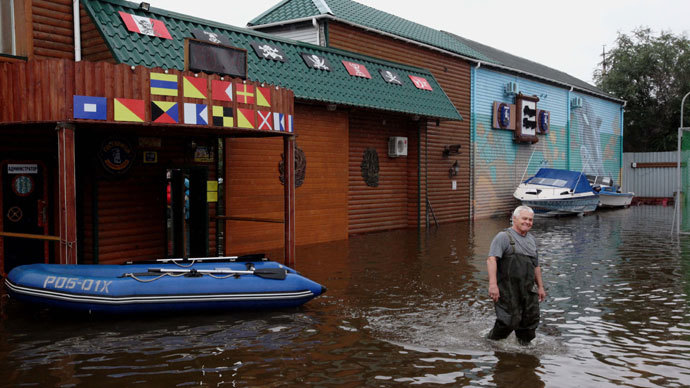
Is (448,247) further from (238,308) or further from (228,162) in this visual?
(238,308)

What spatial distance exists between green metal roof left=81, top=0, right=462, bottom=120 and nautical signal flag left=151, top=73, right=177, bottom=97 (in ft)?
6.93

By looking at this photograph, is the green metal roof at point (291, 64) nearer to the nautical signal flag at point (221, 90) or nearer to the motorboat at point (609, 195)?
the nautical signal flag at point (221, 90)

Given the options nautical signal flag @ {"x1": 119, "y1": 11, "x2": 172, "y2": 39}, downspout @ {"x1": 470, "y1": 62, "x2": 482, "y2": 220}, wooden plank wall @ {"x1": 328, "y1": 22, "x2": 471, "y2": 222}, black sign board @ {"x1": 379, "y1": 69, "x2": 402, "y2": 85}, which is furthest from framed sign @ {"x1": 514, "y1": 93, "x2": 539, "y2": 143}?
nautical signal flag @ {"x1": 119, "y1": 11, "x2": 172, "y2": 39}

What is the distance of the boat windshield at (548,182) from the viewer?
25.4 meters

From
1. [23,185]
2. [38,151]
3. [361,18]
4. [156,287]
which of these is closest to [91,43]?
[38,151]

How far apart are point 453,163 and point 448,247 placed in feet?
25.9

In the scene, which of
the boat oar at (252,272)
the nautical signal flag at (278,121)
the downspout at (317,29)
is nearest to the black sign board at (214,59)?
the nautical signal flag at (278,121)

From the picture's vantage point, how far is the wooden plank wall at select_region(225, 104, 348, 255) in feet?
46.4

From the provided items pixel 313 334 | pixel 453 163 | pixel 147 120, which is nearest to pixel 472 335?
pixel 313 334

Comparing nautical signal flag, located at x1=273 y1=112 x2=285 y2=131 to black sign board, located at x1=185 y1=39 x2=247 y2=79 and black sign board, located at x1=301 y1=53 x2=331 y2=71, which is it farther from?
black sign board, located at x1=301 y1=53 x2=331 y2=71

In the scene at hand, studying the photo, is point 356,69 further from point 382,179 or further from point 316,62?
point 382,179

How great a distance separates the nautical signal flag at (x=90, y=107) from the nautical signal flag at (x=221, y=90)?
1.71m

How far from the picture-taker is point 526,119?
89.7 ft

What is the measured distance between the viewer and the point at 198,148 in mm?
13039
